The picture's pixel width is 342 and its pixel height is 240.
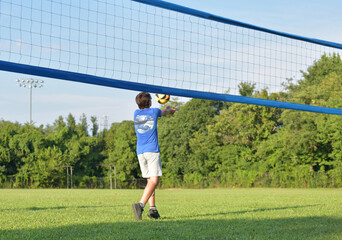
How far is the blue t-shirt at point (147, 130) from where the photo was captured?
20.4 feet

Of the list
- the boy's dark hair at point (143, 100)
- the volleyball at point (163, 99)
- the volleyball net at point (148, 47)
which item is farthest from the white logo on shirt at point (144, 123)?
the volleyball at point (163, 99)

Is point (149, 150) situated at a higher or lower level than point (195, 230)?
higher

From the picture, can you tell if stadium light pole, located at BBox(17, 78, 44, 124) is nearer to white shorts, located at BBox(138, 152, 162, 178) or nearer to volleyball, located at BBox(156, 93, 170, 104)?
volleyball, located at BBox(156, 93, 170, 104)

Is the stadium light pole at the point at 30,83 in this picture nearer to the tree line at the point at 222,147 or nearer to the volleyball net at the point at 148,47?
the tree line at the point at 222,147

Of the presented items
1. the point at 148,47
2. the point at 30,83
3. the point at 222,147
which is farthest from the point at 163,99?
the point at 30,83

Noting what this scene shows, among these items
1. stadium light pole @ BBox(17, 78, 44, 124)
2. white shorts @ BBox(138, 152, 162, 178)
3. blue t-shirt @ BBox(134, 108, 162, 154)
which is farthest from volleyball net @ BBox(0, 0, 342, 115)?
stadium light pole @ BBox(17, 78, 44, 124)

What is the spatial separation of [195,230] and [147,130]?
1831 mm

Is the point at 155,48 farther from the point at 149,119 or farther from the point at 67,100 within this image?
the point at 67,100

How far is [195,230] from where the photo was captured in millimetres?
4859

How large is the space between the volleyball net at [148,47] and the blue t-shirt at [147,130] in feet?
1.57

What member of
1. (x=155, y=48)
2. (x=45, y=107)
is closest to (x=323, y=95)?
(x=155, y=48)

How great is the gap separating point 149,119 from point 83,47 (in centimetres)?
194

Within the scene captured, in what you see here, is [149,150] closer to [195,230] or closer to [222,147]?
[195,230]

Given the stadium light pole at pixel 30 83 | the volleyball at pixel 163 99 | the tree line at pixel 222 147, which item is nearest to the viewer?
the volleyball at pixel 163 99
